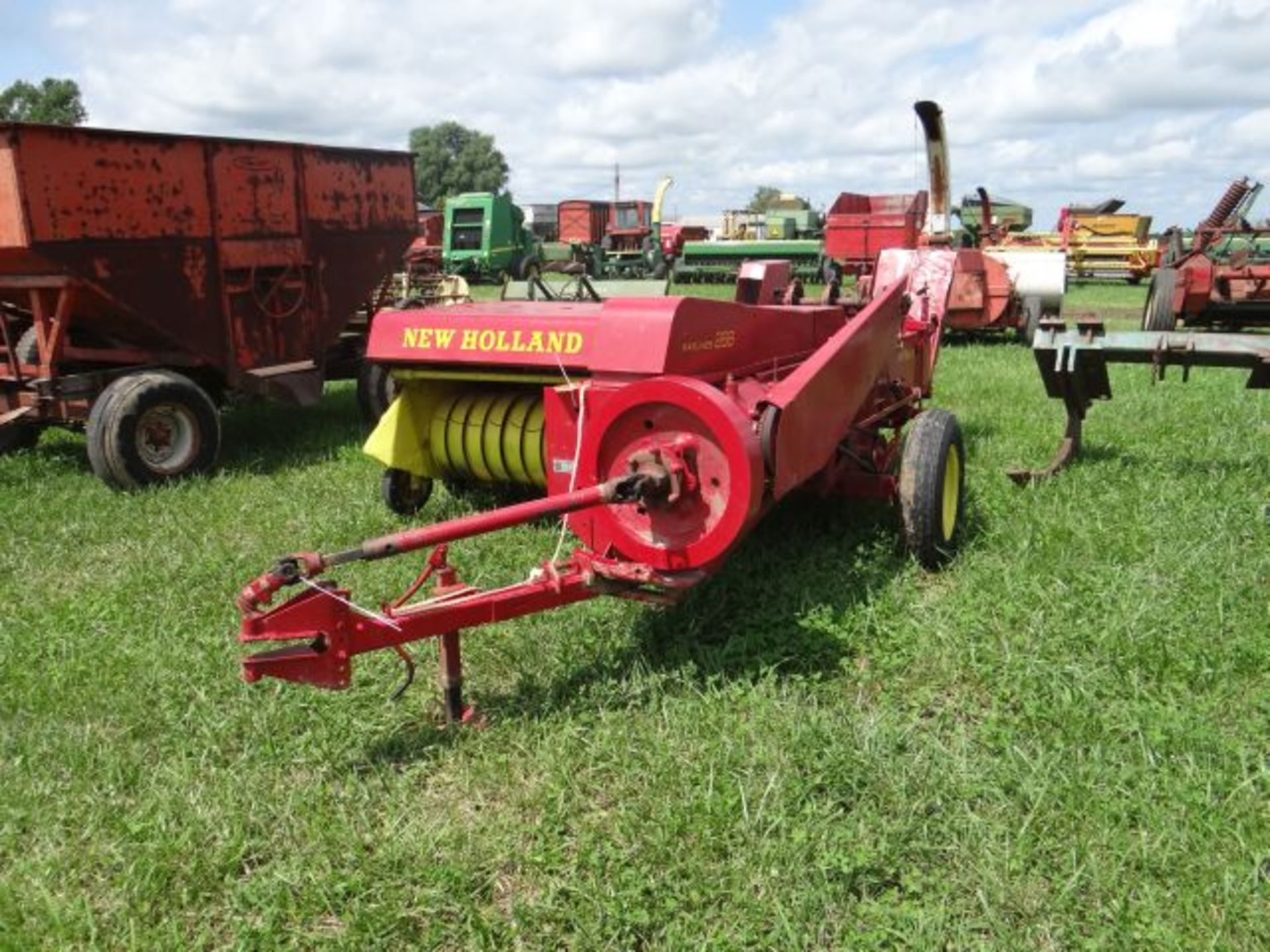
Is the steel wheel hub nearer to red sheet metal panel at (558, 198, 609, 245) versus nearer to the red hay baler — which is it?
the red hay baler

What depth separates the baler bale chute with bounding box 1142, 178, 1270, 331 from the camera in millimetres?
10000

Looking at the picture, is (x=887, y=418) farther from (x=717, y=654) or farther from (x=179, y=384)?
(x=179, y=384)

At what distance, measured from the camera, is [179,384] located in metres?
6.39

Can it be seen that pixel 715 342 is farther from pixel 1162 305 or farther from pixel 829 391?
pixel 1162 305

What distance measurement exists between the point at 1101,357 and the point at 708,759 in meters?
3.26

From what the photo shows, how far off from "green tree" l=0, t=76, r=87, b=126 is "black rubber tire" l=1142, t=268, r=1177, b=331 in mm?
61283

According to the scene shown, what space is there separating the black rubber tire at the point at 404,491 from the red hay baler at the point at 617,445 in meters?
0.02

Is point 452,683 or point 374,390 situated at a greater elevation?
point 374,390

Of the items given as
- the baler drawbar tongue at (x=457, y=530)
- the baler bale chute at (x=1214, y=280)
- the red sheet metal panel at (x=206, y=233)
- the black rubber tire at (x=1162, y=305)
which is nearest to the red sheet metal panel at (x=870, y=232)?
the baler bale chute at (x=1214, y=280)

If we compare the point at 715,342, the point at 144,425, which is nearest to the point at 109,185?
the point at 144,425

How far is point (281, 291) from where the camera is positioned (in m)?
7.46

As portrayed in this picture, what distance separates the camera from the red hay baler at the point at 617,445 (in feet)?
9.57

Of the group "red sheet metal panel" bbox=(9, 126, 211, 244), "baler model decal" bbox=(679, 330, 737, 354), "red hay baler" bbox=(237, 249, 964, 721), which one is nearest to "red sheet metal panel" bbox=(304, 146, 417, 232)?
"red sheet metal panel" bbox=(9, 126, 211, 244)

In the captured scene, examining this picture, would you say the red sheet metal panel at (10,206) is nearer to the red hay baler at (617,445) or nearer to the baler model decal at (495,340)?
the red hay baler at (617,445)
